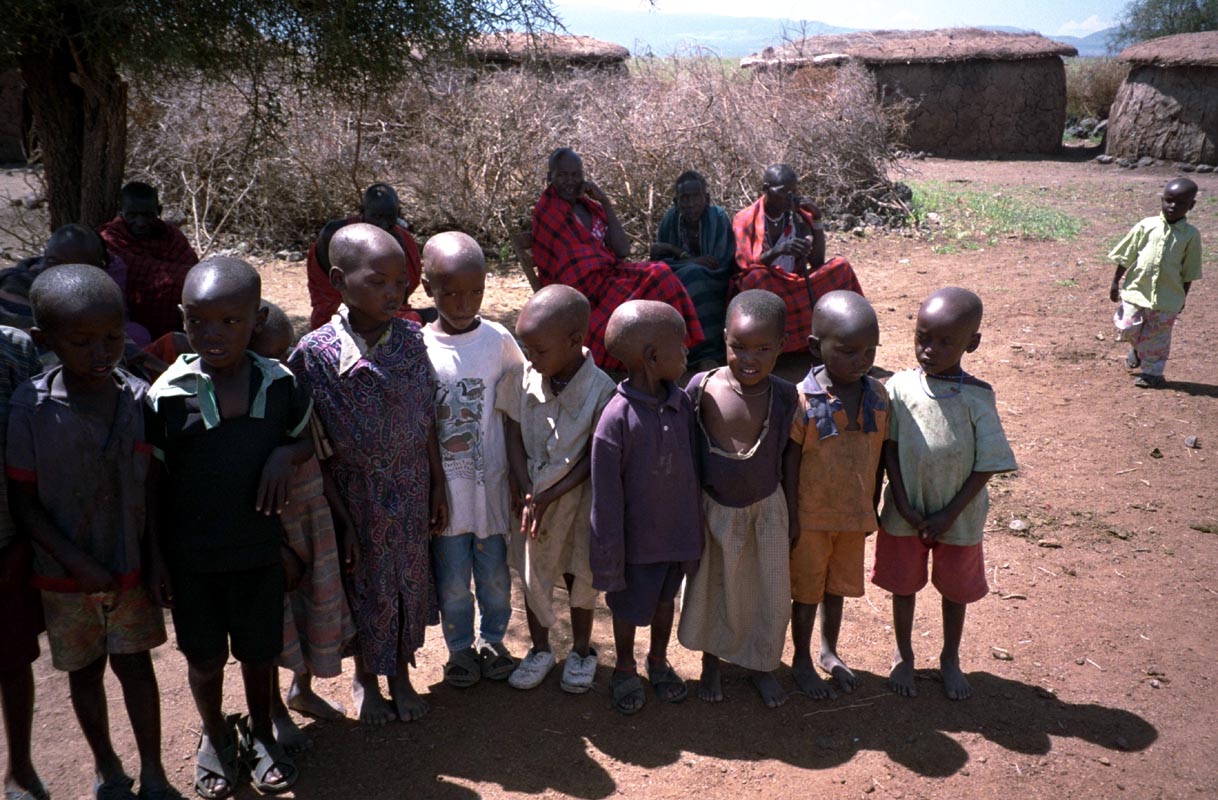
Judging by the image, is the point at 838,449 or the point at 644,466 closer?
the point at 644,466

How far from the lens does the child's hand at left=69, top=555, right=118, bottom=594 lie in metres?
2.15

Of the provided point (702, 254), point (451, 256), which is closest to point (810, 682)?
point (451, 256)

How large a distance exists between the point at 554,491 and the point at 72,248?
2190mm

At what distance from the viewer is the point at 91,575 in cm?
216

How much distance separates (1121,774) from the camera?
2.55 meters

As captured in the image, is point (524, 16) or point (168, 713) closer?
point (168, 713)

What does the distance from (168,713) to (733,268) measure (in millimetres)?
4198

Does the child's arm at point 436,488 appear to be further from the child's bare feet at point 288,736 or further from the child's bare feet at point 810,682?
the child's bare feet at point 810,682

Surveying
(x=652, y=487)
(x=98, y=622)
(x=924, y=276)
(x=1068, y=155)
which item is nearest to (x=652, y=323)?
(x=652, y=487)

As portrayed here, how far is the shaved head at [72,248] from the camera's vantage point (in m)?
3.43

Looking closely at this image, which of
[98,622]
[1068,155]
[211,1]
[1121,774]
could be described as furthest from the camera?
[1068,155]

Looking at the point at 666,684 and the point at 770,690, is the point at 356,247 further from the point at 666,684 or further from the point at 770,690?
the point at 770,690

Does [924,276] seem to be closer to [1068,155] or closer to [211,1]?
[211,1]

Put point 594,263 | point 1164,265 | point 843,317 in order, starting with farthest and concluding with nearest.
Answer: point 1164,265, point 594,263, point 843,317
